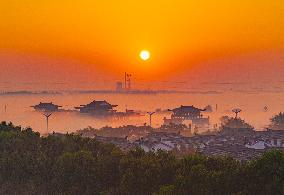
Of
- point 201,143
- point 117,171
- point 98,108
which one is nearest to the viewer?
point 117,171

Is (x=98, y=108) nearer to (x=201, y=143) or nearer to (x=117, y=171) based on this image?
(x=201, y=143)

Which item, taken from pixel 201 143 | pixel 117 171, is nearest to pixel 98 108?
pixel 201 143

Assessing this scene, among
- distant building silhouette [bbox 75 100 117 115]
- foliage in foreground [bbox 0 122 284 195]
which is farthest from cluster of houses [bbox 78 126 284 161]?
distant building silhouette [bbox 75 100 117 115]

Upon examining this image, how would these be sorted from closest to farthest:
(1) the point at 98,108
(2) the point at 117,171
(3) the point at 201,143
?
(2) the point at 117,171
(3) the point at 201,143
(1) the point at 98,108

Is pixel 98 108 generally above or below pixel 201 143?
above

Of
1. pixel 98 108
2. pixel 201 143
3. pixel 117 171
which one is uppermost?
pixel 98 108

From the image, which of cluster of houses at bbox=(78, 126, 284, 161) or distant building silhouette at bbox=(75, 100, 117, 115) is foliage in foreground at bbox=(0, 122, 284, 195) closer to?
cluster of houses at bbox=(78, 126, 284, 161)

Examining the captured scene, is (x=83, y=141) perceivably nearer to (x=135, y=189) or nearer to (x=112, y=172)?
(x=112, y=172)

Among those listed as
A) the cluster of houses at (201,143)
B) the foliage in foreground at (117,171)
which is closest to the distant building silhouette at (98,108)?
the cluster of houses at (201,143)

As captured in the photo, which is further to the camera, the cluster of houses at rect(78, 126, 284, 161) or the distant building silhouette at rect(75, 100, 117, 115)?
the distant building silhouette at rect(75, 100, 117, 115)

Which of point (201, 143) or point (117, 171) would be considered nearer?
point (117, 171)

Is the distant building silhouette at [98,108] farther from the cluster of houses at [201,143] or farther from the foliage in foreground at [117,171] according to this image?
the foliage in foreground at [117,171]
